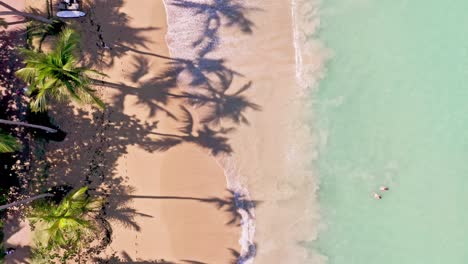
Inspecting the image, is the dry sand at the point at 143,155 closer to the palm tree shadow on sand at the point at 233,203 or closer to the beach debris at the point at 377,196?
the palm tree shadow on sand at the point at 233,203

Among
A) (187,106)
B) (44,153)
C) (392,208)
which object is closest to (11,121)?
(44,153)

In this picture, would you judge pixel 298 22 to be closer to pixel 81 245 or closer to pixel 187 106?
pixel 187 106

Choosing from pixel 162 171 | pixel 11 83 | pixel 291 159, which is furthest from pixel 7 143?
pixel 291 159

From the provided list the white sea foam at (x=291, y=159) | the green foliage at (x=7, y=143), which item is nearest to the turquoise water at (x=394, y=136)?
the white sea foam at (x=291, y=159)

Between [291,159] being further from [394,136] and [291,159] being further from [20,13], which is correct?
[20,13]

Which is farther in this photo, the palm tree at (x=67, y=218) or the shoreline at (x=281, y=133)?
the shoreline at (x=281, y=133)

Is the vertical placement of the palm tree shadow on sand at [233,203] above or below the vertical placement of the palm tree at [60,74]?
below
